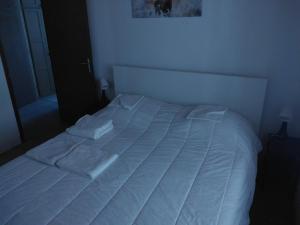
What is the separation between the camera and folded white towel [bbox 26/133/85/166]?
181 cm

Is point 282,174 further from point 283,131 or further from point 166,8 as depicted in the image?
point 166,8

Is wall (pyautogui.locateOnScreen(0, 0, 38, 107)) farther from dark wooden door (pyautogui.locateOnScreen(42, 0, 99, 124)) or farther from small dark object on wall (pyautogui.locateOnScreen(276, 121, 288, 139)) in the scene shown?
small dark object on wall (pyautogui.locateOnScreen(276, 121, 288, 139))

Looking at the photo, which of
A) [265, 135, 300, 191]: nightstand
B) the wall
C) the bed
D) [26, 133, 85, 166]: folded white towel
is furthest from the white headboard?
the wall

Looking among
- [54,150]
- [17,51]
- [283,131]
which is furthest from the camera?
[17,51]

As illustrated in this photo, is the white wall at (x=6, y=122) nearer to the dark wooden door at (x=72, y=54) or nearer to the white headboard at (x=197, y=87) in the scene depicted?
the dark wooden door at (x=72, y=54)

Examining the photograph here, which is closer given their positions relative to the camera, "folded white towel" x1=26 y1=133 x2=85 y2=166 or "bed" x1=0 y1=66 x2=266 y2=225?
"bed" x1=0 y1=66 x2=266 y2=225

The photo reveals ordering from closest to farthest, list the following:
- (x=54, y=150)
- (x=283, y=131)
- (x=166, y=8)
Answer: (x=54, y=150) → (x=283, y=131) → (x=166, y=8)

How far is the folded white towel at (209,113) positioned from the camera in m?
2.17

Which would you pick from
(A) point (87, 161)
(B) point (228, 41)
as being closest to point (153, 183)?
(A) point (87, 161)

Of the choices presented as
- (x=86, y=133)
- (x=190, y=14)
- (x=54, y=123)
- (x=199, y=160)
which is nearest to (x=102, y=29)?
(x=190, y=14)

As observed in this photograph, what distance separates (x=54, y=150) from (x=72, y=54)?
65.6 inches

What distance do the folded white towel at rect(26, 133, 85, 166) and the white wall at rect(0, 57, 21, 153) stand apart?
1.36 meters

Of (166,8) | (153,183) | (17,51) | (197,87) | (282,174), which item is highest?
(166,8)

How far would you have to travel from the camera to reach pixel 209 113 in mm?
2191
